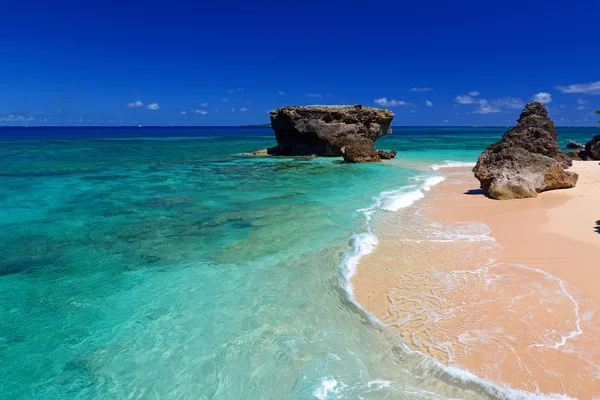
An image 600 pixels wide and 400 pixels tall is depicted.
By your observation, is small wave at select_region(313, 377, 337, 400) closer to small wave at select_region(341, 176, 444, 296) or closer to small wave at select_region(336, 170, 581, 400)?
small wave at select_region(336, 170, 581, 400)

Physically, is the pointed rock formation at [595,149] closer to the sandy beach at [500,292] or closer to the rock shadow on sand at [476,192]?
the rock shadow on sand at [476,192]

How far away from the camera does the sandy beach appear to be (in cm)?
410

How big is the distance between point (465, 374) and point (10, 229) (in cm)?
1099

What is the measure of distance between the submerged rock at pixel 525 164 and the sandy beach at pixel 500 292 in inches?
84.8

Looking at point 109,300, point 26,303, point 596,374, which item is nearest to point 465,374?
point 596,374

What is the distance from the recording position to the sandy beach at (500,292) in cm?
410

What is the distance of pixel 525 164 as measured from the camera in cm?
1259

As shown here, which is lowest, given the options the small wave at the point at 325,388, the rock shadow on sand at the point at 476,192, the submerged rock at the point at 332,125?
the small wave at the point at 325,388

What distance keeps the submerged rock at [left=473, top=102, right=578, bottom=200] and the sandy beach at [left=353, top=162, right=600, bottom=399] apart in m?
2.15

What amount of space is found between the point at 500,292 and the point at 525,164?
28.4 feet

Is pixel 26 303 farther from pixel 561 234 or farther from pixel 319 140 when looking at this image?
pixel 319 140

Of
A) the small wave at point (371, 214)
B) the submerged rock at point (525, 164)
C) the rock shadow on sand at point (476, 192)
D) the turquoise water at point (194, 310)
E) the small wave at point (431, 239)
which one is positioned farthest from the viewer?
the rock shadow on sand at point (476, 192)

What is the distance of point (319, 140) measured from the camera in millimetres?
31250

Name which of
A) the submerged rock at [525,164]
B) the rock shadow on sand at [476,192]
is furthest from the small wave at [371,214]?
the submerged rock at [525,164]
